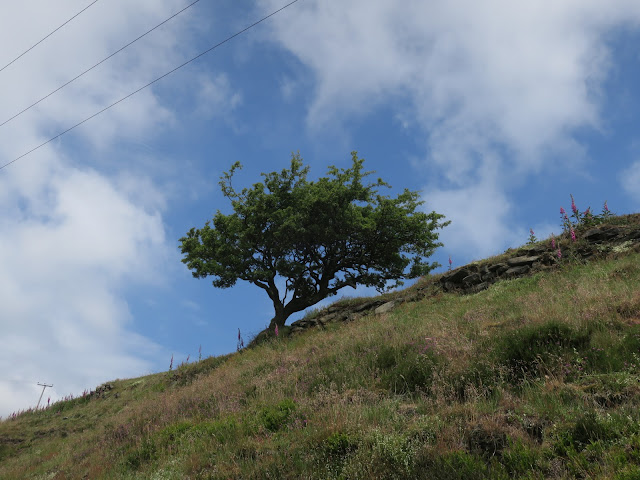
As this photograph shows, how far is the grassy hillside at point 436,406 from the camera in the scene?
4.95 m

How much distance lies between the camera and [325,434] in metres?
6.38

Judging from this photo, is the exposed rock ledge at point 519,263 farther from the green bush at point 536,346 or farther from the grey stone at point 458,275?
the green bush at point 536,346

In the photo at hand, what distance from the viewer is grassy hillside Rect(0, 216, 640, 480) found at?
4945 mm

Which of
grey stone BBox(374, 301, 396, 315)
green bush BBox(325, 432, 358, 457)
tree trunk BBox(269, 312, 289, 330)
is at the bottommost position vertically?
green bush BBox(325, 432, 358, 457)

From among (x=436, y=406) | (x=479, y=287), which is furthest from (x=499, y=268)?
(x=436, y=406)

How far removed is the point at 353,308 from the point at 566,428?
53.6ft

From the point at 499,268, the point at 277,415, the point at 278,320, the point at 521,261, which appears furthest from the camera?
the point at 278,320

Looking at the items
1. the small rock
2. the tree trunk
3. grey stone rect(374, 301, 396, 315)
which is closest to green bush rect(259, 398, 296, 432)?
grey stone rect(374, 301, 396, 315)

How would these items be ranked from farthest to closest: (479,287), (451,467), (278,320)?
1. (278,320)
2. (479,287)
3. (451,467)

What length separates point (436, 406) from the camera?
6.77m

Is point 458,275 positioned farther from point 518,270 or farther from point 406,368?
point 406,368

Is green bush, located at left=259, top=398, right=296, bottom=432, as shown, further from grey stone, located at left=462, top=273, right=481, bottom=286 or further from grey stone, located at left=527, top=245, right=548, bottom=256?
grey stone, located at left=527, top=245, right=548, bottom=256

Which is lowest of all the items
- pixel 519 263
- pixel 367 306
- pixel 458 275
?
pixel 519 263

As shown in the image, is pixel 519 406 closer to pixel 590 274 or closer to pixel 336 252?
pixel 590 274
